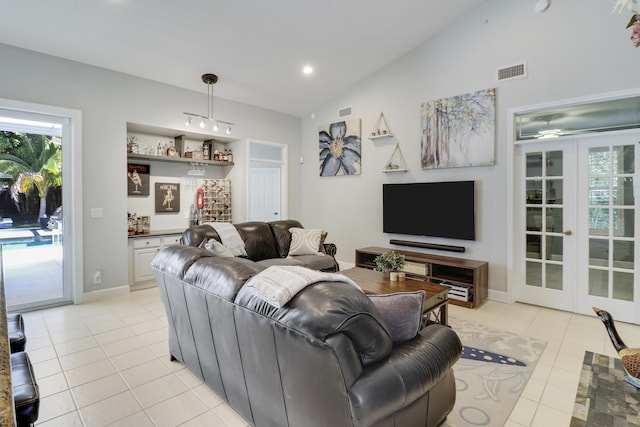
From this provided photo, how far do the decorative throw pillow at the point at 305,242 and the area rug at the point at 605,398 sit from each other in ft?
11.1

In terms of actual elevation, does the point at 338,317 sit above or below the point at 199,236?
below

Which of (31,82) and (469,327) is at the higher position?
(31,82)

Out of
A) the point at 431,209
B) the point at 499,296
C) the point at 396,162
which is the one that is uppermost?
the point at 396,162

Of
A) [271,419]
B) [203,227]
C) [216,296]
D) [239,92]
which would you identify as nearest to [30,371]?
[216,296]

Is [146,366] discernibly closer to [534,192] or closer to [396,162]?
[396,162]

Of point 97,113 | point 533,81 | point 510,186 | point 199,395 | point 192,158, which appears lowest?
point 199,395

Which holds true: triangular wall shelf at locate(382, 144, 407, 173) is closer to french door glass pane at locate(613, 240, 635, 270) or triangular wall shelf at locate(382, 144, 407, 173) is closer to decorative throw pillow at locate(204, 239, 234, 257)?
french door glass pane at locate(613, 240, 635, 270)

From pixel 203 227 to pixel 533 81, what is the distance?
14.3 feet

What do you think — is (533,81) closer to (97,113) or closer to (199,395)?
(199,395)

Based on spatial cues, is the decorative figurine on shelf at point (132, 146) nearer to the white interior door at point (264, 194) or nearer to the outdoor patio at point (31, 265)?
the outdoor patio at point (31, 265)

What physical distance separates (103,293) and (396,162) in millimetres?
4537

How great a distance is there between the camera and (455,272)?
4547mm

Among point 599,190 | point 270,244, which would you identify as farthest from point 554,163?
point 270,244

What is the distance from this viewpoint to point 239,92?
5.37 metres
